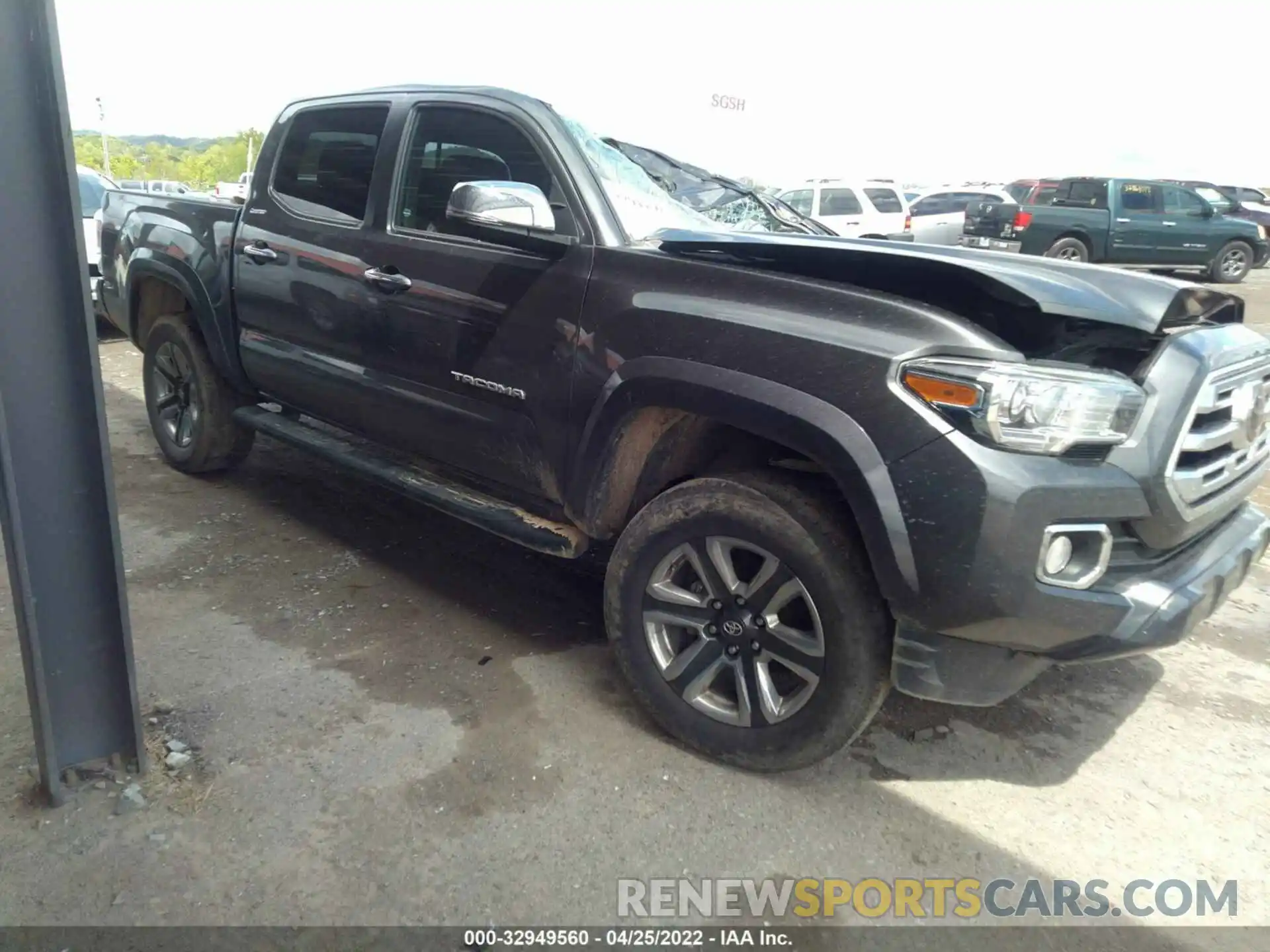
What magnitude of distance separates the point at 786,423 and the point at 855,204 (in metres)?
14.8

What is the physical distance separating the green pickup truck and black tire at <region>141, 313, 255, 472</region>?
1579 centimetres

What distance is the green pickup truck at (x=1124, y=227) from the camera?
1705 cm

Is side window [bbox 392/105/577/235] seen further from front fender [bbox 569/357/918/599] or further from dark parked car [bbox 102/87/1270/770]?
front fender [bbox 569/357/918/599]

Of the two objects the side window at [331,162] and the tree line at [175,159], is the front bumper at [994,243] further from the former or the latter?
the tree line at [175,159]

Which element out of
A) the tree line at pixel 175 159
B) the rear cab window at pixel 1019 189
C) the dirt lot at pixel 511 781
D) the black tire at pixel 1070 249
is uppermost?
the tree line at pixel 175 159

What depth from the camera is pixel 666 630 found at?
2834 mm

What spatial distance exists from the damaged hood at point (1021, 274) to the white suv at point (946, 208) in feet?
54.8

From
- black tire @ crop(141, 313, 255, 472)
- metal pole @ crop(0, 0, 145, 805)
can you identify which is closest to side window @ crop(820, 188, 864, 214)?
black tire @ crop(141, 313, 255, 472)

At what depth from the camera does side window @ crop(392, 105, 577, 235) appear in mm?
3199

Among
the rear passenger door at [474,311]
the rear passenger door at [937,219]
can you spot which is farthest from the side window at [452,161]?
the rear passenger door at [937,219]

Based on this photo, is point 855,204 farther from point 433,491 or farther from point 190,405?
point 433,491

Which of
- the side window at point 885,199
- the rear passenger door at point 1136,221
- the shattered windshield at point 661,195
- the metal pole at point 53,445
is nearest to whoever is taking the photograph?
the metal pole at point 53,445

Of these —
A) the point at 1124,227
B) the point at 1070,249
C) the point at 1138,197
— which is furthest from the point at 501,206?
the point at 1138,197

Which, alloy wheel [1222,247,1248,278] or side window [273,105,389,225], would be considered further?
alloy wheel [1222,247,1248,278]
